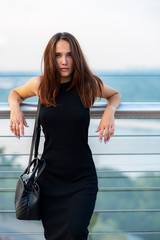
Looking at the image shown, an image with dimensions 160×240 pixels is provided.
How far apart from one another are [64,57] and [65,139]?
1.18 feet

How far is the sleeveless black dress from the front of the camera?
133cm

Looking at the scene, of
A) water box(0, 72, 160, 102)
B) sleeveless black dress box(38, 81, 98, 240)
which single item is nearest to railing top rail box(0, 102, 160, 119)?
sleeveless black dress box(38, 81, 98, 240)

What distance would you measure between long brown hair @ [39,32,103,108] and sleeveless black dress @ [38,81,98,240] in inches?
1.3

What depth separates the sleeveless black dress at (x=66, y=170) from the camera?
133 centimetres

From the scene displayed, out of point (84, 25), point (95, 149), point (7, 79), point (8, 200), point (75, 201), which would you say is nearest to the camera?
point (75, 201)

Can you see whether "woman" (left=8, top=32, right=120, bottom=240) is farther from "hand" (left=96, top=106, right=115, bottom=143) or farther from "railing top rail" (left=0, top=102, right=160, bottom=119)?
"railing top rail" (left=0, top=102, right=160, bottom=119)

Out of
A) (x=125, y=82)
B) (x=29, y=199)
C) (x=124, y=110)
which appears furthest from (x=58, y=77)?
(x=125, y=82)

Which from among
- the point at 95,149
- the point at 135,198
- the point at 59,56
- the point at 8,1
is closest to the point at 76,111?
the point at 59,56

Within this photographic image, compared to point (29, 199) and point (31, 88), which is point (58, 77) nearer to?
point (31, 88)

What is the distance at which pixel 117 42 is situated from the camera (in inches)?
239

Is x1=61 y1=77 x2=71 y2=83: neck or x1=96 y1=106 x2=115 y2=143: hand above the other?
x1=61 y1=77 x2=71 y2=83: neck

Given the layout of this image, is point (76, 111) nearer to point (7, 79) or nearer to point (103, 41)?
point (7, 79)

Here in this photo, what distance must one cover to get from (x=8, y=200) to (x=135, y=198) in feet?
2.93

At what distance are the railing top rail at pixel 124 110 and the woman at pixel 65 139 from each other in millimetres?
120
